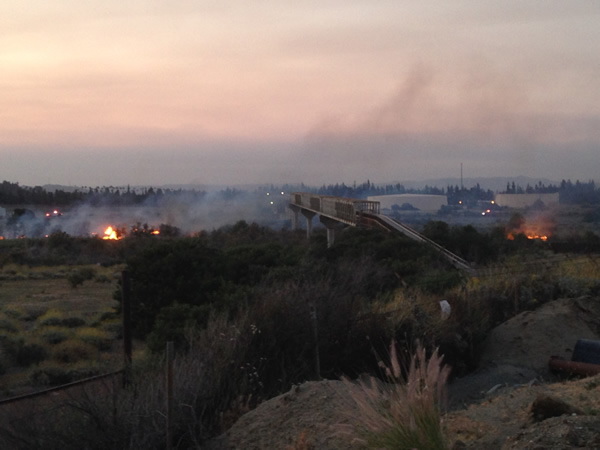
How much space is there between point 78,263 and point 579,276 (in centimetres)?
3568

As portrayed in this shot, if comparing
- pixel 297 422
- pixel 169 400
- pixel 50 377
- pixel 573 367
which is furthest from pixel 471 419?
pixel 50 377

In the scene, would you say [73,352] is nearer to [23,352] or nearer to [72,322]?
[23,352]

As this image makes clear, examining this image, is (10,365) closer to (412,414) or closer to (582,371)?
(582,371)

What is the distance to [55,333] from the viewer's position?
1905 cm

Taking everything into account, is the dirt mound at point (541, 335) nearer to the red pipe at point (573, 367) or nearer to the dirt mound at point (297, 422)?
the red pipe at point (573, 367)

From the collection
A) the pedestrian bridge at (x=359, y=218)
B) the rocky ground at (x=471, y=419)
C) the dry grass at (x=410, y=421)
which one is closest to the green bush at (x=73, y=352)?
the rocky ground at (x=471, y=419)

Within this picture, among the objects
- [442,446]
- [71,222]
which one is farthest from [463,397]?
[71,222]

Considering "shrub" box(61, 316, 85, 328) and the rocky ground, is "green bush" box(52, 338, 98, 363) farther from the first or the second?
the rocky ground

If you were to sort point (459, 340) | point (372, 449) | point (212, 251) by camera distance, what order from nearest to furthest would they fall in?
point (372, 449) → point (459, 340) → point (212, 251)

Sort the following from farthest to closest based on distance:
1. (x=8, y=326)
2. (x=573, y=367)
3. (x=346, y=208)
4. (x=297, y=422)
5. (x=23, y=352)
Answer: (x=346, y=208)
(x=8, y=326)
(x=23, y=352)
(x=573, y=367)
(x=297, y=422)

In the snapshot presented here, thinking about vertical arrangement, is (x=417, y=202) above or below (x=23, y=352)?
above

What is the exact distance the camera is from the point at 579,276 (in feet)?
61.5

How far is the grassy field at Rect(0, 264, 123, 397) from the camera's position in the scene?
46.9 feet

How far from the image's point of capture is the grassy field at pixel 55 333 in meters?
14.3
